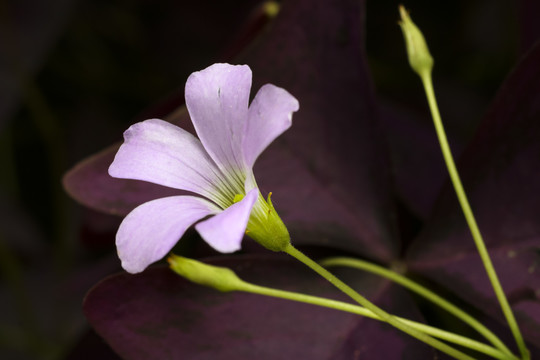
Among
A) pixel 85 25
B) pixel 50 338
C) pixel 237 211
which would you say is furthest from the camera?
A: pixel 85 25

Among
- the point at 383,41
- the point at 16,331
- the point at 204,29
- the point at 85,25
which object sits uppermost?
the point at 383,41

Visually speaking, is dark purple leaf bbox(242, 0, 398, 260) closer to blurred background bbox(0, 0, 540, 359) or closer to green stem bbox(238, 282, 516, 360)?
green stem bbox(238, 282, 516, 360)

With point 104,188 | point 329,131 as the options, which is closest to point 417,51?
point 329,131

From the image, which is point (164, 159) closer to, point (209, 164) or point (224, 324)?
point (209, 164)

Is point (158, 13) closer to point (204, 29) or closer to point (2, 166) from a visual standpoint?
point (204, 29)

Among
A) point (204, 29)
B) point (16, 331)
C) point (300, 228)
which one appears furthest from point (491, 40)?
point (16, 331)
